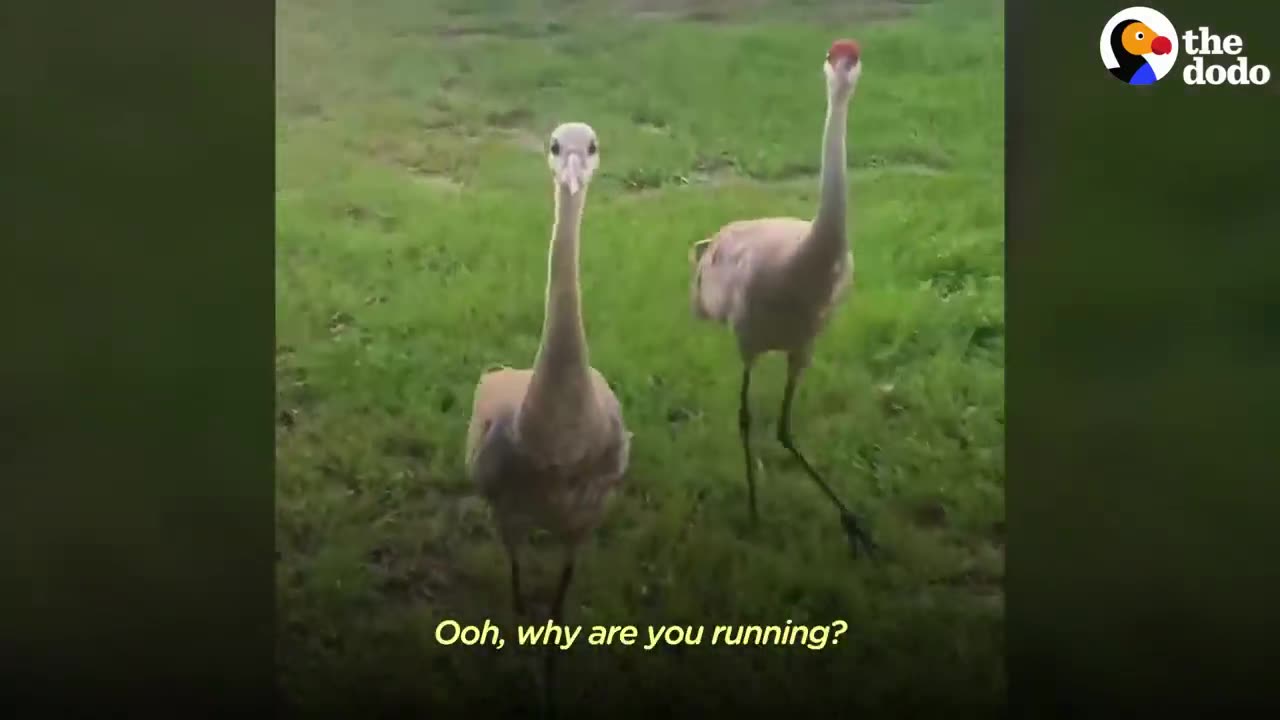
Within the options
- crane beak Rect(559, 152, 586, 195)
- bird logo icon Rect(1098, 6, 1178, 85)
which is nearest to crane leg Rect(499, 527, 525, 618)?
crane beak Rect(559, 152, 586, 195)

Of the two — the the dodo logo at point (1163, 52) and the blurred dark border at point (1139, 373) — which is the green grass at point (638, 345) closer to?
the blurred dark border at point (1139, 373)

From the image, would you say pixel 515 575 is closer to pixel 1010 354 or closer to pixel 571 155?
pixel 571 155

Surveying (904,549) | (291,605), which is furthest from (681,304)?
(291,605)

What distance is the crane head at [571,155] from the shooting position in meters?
1.90

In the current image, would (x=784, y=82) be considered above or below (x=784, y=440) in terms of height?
above

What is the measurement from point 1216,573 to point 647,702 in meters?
0.89

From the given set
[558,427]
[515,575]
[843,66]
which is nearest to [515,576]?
[515,575]

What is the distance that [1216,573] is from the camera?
189 cm

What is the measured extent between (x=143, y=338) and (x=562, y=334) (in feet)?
2.11

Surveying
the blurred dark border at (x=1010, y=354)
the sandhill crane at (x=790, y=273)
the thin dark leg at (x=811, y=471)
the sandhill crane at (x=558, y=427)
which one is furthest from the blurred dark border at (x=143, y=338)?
the thin dark leg at (x=811, y=471)

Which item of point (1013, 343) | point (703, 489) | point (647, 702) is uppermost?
point (1013, 343)

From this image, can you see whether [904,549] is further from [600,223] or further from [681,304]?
[600,223]

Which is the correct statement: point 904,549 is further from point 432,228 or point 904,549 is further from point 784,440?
point 432,228

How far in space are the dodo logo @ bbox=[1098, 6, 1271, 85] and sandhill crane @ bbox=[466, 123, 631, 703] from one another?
80 centimetres
